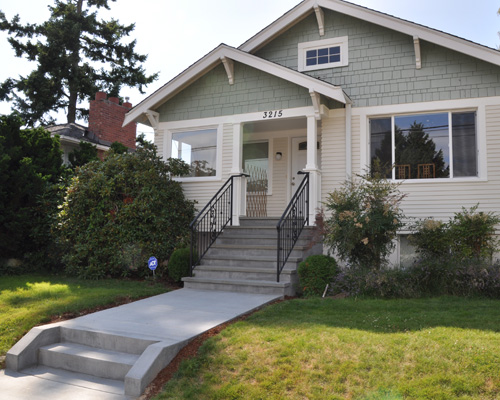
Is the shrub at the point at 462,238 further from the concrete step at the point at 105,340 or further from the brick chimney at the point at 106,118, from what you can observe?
the brick chimney at the point at 106,118

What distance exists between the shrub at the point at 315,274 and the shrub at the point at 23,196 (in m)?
5.59

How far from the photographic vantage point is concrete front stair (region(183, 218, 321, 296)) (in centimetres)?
730

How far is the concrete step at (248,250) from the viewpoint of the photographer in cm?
806

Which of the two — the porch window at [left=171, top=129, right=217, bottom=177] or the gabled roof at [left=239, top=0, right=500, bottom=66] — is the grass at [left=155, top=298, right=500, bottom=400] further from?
the porch window at [left=171, top=129, right=217, bottom=177]

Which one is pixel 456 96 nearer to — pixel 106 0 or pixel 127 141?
pixel 127 141

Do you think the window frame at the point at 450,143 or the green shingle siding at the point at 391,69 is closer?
the window frame at the point at 450,143

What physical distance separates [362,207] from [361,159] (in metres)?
2.30

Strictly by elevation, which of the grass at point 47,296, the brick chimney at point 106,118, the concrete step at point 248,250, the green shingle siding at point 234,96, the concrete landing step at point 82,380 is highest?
the brick chimney at point 106,118

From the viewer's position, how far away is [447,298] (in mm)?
6262

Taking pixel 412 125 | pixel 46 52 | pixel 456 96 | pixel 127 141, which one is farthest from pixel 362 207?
pixel 46 52

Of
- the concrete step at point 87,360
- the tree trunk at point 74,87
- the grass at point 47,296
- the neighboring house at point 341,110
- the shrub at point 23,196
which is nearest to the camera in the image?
the concrete step at point 87,360

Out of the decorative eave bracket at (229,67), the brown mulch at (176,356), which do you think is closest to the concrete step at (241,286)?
the brown mulch at (176,356)

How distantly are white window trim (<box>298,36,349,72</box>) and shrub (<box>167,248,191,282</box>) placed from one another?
16.8 feet

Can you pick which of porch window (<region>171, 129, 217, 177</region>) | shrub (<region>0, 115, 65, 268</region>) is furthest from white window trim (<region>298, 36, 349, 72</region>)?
shrub (<region>0, 115, 65, 268</region>)
